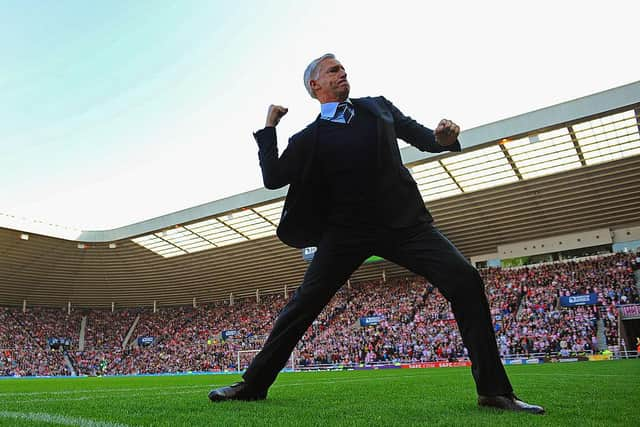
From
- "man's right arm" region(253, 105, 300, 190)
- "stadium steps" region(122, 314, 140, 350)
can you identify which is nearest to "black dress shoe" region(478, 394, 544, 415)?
"man's right arm" region(253, 105, 300, 190)

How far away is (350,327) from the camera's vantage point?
109 feet

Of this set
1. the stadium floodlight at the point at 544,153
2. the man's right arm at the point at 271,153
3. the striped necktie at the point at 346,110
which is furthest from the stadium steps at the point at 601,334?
the man's right arm at the point at 271,153

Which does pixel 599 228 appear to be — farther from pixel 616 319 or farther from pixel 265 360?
pixel 265 360

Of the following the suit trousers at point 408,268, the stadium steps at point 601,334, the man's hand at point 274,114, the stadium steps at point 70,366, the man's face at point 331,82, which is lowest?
the stadium steps at point 70,366

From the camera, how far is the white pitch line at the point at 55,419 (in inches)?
99.9

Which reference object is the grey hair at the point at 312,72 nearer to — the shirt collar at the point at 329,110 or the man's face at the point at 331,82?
the man's face at the point at 331,82

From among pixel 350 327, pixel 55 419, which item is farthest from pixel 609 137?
pixel 55 419

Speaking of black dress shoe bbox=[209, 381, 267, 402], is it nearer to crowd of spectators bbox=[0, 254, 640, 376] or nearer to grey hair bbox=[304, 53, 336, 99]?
grey hair bbox=[304, 53, 336, 99]

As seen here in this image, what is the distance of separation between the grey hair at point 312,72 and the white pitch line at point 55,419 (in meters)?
2.23

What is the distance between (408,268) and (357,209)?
51 cm

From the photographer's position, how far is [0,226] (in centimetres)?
2766

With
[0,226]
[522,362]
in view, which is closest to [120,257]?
[0,226]

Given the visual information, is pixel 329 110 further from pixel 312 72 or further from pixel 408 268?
pixel 408 268

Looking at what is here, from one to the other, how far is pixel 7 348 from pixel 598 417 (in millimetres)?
42815
